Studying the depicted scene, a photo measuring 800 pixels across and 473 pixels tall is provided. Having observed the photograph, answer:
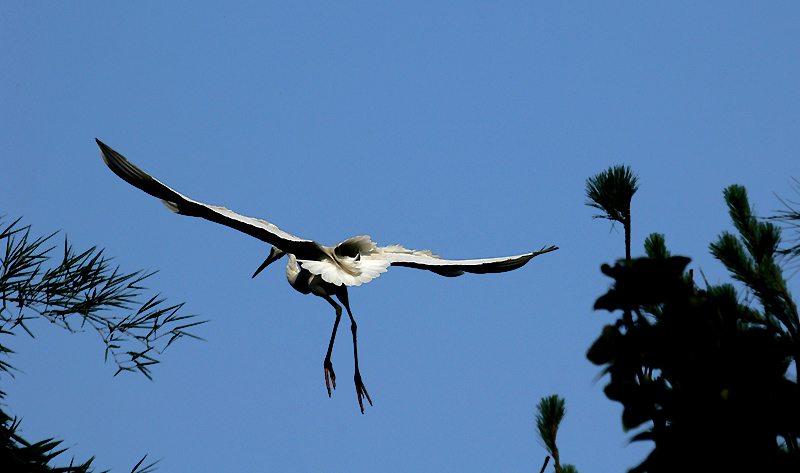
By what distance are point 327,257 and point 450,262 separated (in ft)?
4.08

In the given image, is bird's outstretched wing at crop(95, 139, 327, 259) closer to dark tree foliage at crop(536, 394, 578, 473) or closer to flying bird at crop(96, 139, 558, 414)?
flying bird at crop(96, 139, 558, 414)

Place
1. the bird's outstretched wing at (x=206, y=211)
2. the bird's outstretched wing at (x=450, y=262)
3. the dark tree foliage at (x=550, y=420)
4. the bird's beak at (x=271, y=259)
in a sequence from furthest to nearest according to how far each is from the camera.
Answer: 1. the bird's beak at (x=271, y=259)
2. the bird's outstretched wing at (x=450, y=262)
3. the bird's outstretched wing at (x=206, y=211)
4. the dark tree foliage at (x=550, y=420)

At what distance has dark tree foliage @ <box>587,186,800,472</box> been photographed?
2301 mm

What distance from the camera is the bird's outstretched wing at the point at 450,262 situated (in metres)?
7.44

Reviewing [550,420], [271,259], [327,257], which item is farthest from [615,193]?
[271,259]

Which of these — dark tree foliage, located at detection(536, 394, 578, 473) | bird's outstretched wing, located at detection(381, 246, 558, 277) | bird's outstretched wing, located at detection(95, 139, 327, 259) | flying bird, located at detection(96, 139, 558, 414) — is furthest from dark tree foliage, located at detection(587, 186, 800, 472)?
bird's outstretched wing, located at detection(381, 246, 558, 277)

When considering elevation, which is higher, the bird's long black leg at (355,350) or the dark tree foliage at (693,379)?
the bird's long black leg at (355,350)

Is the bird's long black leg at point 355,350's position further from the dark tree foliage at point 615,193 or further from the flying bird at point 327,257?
the dark tree foliage at point 615,193

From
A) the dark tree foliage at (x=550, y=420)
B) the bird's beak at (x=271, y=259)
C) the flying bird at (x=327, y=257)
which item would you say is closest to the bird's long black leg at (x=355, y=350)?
the flying bird at (x=327, y=257)

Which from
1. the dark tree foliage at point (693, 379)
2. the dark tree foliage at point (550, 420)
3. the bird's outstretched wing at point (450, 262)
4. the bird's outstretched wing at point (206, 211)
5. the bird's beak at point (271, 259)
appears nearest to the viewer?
the dark tree foliage at point (693, 379)

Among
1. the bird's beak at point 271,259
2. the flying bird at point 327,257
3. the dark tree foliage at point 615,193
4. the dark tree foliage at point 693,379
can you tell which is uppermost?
the bird's beak at point 271,259

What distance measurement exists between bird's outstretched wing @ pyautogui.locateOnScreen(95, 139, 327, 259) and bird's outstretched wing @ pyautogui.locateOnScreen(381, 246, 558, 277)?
84 cm

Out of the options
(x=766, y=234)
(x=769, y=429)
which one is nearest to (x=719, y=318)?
(x=769, y=429)

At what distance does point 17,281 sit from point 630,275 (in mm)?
4500
